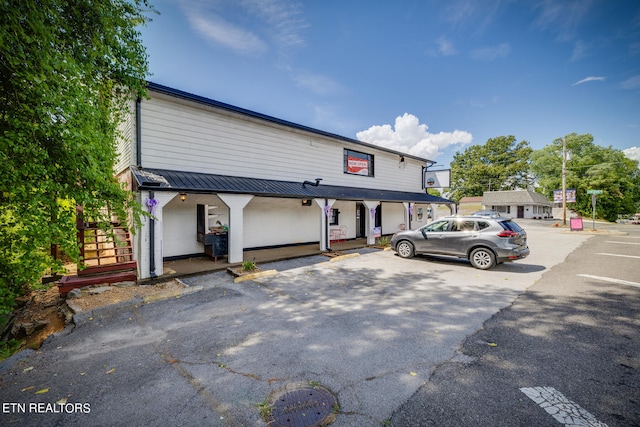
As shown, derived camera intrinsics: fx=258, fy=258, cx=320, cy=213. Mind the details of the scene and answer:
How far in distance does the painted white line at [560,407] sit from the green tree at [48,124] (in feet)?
19.6

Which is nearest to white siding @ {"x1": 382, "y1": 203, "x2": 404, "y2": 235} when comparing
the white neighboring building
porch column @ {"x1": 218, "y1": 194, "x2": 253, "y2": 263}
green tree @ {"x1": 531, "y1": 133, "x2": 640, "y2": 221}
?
porch column @ {"x1": 218, "y1": 194, "x2": 253, "y2": 263}

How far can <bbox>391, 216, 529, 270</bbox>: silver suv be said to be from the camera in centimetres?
778

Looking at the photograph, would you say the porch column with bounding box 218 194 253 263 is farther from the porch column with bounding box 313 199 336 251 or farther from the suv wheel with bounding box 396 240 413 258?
the suv wheel with bounding box 396 240 413 258

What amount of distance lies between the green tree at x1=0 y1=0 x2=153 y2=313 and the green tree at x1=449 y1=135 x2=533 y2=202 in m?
66.3

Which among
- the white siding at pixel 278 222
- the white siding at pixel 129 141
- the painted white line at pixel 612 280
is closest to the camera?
the painted white line at pixel 612 280

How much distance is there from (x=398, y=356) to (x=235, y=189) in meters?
7.02

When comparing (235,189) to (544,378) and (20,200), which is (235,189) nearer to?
(20,200)

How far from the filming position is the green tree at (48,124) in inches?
117

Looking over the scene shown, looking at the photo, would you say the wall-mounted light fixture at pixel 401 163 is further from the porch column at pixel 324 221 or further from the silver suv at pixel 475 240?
the silver suv at pixel 475 240

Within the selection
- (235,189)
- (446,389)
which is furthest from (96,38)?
(446,389)

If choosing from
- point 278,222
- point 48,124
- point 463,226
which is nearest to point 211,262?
point 278,222

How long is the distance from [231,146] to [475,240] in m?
9.38

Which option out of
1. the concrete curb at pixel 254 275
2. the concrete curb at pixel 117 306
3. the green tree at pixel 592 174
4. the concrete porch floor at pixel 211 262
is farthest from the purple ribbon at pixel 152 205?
the green tree at pixel 592 174

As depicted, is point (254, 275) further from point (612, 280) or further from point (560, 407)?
point (612, 280)
